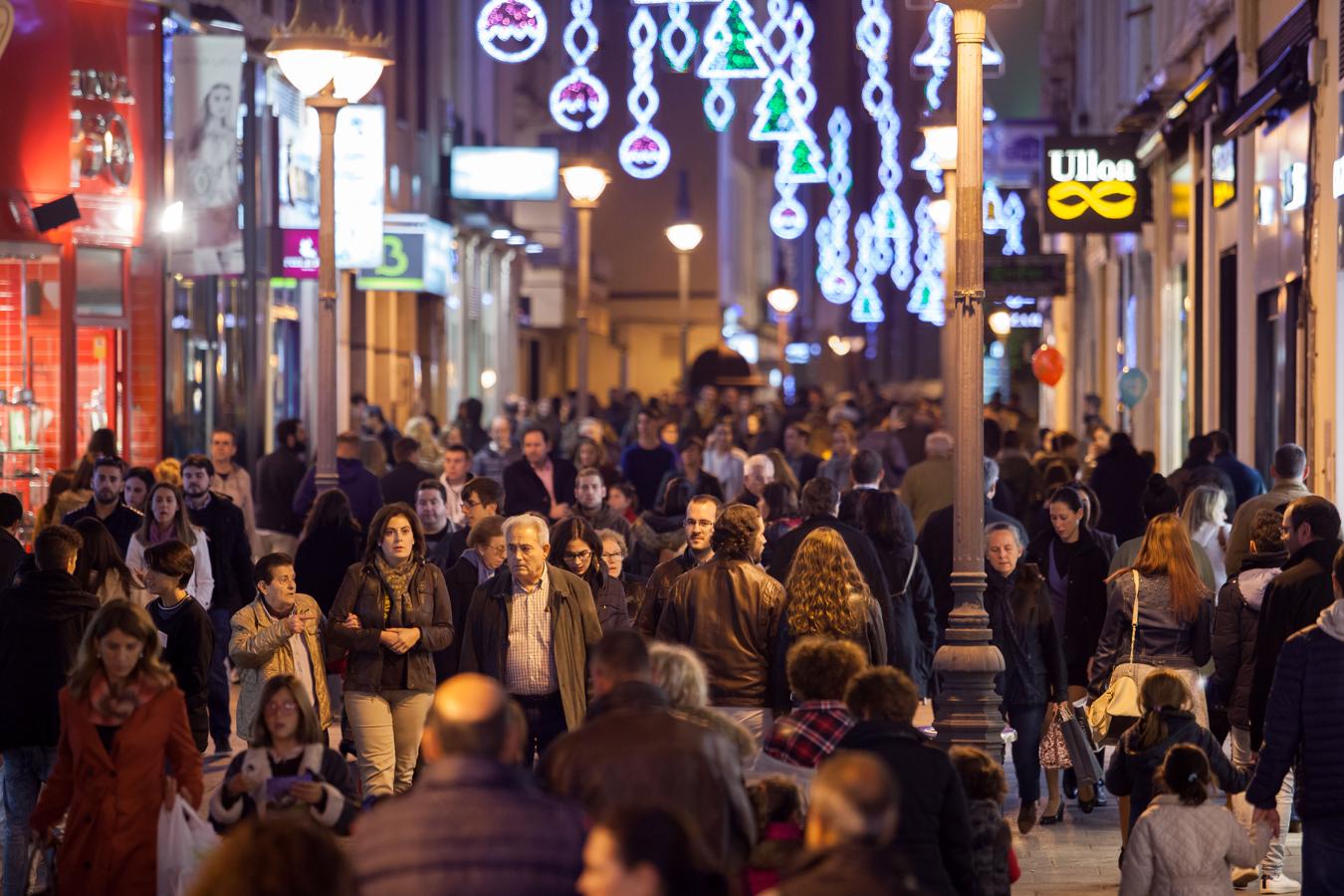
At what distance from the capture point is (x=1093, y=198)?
28.6 meters

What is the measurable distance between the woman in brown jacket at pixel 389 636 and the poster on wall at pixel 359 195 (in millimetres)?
18459

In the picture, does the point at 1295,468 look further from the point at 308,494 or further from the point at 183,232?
the point at 183,232

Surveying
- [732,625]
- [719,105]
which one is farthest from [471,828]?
[719,105]

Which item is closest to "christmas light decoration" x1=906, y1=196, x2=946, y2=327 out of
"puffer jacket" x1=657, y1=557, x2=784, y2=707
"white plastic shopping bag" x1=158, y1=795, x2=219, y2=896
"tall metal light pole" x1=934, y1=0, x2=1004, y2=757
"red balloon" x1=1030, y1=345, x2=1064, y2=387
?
"red balloon" x1=1030, y1=345, x2=1064, y2=387

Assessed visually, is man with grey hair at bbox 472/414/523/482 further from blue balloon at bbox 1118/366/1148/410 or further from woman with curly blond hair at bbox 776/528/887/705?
woman with curly blond hair at bbox 776/528/887/705

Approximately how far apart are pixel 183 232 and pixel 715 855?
18868mm

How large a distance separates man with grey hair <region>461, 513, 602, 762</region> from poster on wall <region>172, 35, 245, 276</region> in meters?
14.6

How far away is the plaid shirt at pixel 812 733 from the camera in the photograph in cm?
804

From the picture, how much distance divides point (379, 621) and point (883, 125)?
5570 cm

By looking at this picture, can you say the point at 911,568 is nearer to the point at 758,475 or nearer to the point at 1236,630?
the point at 1236,630

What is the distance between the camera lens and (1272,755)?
8.48 meters

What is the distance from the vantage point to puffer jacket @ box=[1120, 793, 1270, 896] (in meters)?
8.47

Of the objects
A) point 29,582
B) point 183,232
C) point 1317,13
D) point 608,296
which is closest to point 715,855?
point 29,582

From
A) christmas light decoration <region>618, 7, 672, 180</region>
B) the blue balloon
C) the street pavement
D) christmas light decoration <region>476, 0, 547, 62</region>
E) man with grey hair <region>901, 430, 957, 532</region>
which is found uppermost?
christmas light decoration <region>476, 0, 547, 62</region>
